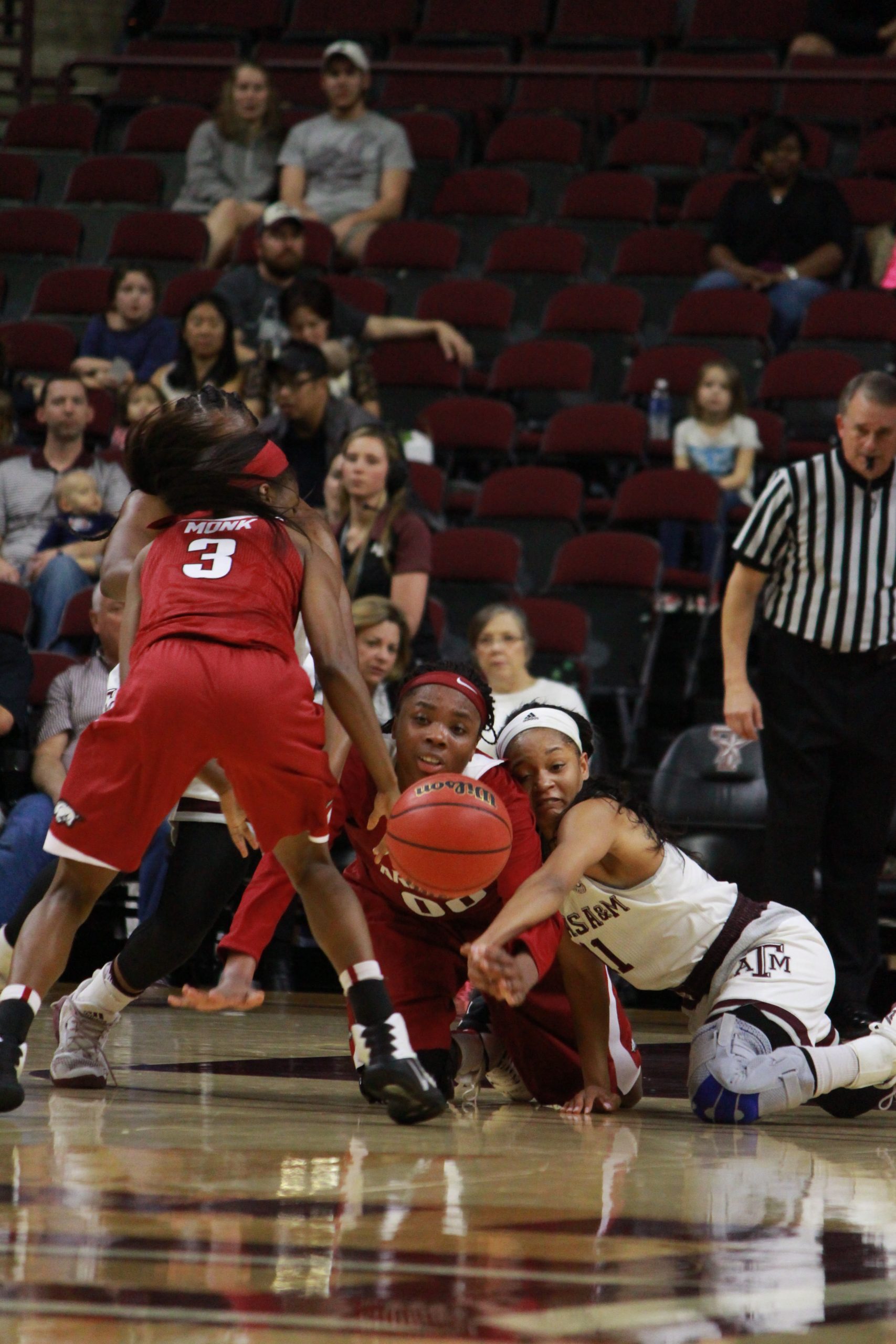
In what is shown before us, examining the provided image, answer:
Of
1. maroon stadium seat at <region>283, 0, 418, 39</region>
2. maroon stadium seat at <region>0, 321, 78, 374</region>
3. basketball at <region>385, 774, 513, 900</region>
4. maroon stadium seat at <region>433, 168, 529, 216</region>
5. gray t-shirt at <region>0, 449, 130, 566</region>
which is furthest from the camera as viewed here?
maroon stadium seat at <region>283, 0, 418, 39</region>

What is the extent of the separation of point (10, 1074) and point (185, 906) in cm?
67

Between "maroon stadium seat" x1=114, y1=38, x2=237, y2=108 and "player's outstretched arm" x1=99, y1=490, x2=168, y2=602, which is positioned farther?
"maroon stadium seat" x1=114, y1=38, x2=237, y2=108

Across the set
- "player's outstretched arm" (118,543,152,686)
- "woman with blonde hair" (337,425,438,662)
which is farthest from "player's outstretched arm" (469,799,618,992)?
"woman with blonde hair" (337,425,438,662)

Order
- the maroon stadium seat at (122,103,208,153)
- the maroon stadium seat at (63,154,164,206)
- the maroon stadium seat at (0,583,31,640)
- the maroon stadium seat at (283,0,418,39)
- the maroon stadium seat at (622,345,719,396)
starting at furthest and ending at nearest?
1. the maroon stadium seat at (283,0,418,39)
2. the maroon stadium seat at (122,103,208,153)
3. the maroon stadium seat at (63,154,164,206)
4. the maroon stadium seat at (622,345,719,396)
5. the maroon stadium seat at (0,583,31,640)

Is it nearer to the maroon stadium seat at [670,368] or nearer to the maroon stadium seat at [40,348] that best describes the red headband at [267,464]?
the maroon stadium seat at [670,368]

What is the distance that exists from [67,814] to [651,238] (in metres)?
7.38

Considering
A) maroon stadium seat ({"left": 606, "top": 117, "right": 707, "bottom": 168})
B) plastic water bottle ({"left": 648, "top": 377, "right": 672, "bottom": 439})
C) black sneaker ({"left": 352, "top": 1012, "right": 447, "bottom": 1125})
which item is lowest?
black sneaker ({"left": 352, "top": 1012, "right": 447, "bottom": 1125})

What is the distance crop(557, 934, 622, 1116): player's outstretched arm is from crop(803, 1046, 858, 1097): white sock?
0.44 m

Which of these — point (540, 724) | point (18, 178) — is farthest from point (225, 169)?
point (540, 724)

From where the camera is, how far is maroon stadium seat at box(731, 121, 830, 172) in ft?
33.4

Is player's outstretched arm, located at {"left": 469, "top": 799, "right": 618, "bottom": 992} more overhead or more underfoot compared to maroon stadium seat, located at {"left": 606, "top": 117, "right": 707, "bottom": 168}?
more underfoot

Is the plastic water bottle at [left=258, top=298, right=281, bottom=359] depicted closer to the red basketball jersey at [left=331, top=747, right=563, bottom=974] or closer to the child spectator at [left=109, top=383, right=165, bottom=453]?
the child spectator at [left=109, top=383, right=165, bottom=453]

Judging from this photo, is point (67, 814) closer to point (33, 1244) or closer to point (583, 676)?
point (33, 1244)

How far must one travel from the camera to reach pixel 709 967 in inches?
153
